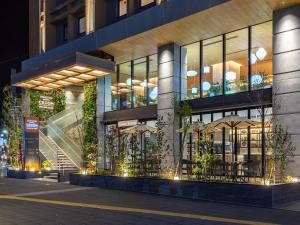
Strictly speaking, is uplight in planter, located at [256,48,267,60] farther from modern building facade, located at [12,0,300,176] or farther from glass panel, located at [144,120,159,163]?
glass panel, located at [144,120,159,163]

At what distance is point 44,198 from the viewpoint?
13.9 metres

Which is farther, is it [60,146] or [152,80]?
[60,146]

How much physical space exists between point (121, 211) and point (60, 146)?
48.0ft

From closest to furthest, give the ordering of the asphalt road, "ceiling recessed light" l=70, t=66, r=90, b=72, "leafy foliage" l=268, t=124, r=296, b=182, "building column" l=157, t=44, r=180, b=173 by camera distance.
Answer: the asphalt road, "leafy foliage" l=268, t=124, r=296, b=182, "building column" l=157, t=44, r=180, b=173, "ceiling recessed light" l=70, t=66, r=90, b=72

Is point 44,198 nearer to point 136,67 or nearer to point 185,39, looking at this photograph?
point 185,39

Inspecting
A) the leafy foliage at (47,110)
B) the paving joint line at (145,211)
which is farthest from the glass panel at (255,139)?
the leafy foliage at (47,110)

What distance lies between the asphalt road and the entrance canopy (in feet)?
29.6

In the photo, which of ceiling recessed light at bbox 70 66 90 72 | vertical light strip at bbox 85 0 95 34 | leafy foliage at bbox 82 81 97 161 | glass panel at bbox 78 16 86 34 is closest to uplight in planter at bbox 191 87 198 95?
ceiling recessed light at bbox 70 66 90 72

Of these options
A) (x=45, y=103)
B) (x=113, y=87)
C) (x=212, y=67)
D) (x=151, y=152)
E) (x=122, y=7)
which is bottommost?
(x=151, y=152)

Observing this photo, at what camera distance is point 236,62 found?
1920 cm

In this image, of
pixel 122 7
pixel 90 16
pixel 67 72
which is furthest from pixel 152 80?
pixel 90 16

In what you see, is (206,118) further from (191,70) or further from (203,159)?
(203,159)

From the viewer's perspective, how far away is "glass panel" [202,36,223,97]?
1989cm

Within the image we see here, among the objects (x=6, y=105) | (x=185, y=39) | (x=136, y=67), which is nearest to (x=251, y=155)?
(x=185, y=39)
